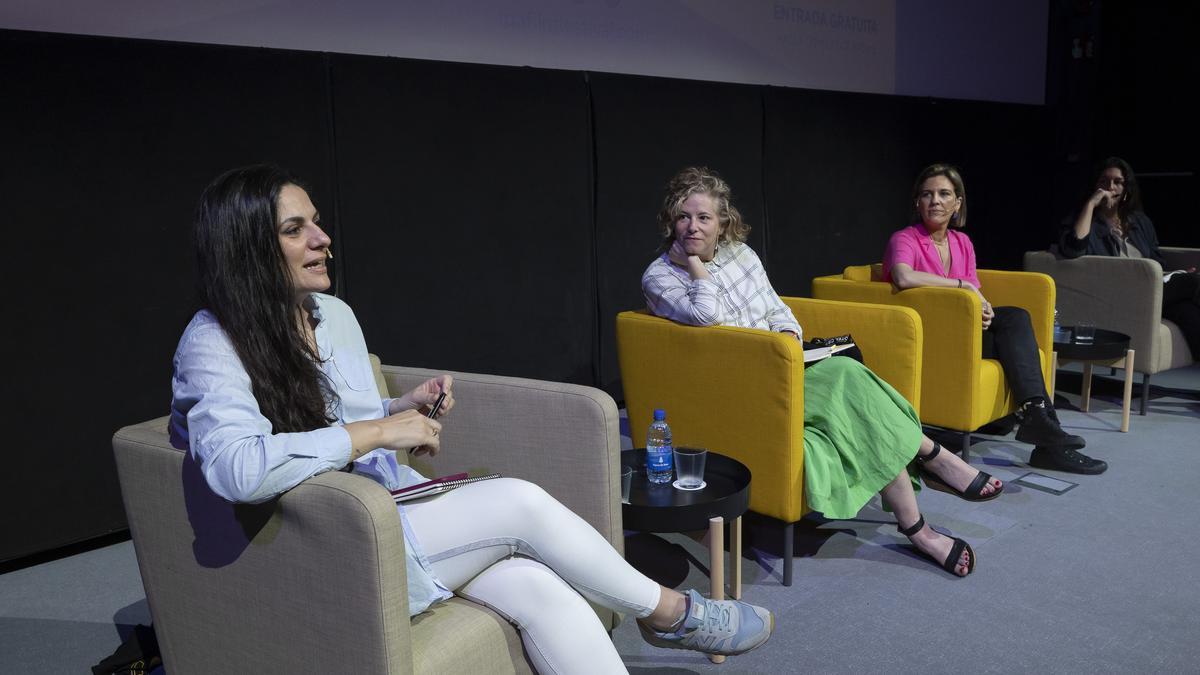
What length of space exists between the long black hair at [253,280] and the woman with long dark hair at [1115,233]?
14.3ft

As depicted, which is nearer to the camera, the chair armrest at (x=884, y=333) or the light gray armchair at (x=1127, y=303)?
the chair armrest at (x=884, y=333)

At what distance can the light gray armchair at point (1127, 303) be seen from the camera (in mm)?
4523

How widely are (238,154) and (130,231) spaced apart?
453mm

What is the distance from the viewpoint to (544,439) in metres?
2.12

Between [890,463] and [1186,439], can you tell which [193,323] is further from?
[1186,439]

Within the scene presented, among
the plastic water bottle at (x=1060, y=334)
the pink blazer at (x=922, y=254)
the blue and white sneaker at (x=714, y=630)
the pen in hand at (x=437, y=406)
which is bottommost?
the blue and white sneaker at (x=714, y=630)

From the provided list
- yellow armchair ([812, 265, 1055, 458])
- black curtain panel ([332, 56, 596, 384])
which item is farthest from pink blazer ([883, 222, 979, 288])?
black curtain panel ([332, 56, 596, 384])

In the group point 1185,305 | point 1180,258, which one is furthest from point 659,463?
point 1180,258

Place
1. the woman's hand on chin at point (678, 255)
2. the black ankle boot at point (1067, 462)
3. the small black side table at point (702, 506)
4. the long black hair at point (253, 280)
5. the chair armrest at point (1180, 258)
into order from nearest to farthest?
the long black hair at point (253, 280) < the small black side table at point (702, 506) < the woman's hand on chin at point (678, 255) < the black ankle boot at point (1067, 462) < the chair armrest at point (1180, 258)

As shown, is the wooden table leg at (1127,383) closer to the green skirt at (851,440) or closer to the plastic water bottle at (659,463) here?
the green skirt at (851,440)

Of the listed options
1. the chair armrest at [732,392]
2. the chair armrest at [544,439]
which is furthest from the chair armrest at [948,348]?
the chair armrest at [544,439]

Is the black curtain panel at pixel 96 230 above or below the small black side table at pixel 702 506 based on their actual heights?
above

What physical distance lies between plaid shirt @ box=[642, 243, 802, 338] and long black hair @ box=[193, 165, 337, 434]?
146 cm

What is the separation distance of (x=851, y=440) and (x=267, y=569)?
70.4 inches
